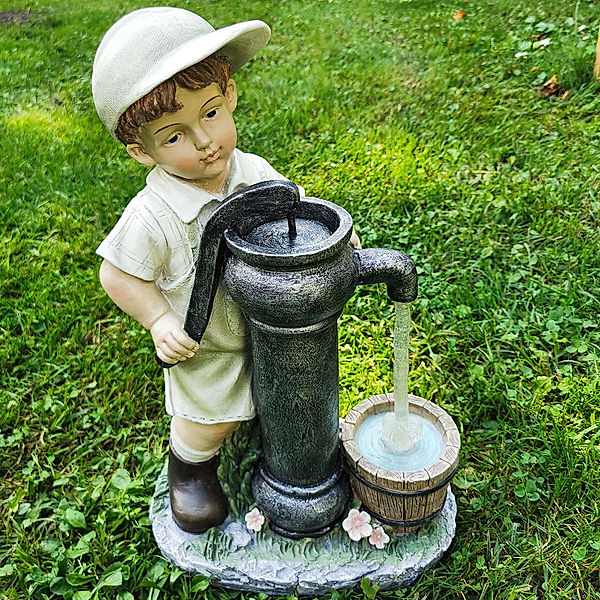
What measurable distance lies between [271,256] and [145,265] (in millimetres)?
352

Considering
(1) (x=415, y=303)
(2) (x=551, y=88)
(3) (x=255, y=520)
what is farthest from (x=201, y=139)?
(2) (x=551, y=88)

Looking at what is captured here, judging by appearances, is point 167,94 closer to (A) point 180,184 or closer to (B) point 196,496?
(A) point 180,184

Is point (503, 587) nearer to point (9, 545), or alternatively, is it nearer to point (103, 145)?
point (9, 545)

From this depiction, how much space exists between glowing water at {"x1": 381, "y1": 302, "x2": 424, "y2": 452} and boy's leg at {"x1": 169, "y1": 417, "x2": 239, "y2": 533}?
49 cm

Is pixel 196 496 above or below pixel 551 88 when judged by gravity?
above

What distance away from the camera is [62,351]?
3.13m

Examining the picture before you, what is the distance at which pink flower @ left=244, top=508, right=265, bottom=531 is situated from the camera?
2.16 metres

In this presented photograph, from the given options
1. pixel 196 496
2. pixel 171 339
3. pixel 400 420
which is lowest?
pixel 196 496

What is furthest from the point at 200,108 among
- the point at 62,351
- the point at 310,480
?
the point at 62,351

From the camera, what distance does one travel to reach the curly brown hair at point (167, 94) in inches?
60.7

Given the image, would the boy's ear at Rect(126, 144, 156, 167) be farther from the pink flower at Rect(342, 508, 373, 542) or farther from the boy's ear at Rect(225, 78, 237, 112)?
the pink flower at Rect(342, 508, 373, 542)

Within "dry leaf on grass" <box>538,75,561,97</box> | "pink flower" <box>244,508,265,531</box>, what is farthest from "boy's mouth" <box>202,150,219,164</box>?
"dry leaf on grass" <box>538,75,561,97</box>

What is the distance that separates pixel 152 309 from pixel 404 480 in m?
0.87

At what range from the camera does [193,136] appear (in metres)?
1.65
